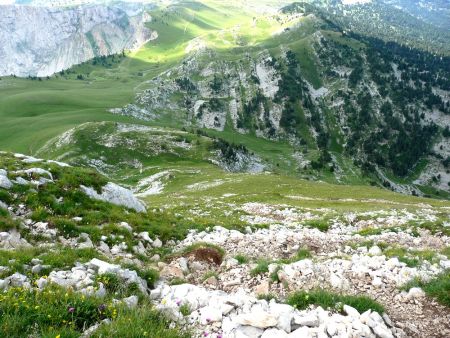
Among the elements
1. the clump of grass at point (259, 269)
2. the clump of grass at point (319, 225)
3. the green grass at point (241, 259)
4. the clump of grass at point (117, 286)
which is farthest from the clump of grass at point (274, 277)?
the clump of grass at point (319, 225)

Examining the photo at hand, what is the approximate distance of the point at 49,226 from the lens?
53.3ft

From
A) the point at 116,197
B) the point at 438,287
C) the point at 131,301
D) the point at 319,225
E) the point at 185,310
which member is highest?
the point at 438,287

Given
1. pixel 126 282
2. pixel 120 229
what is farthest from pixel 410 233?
pixel 126 282

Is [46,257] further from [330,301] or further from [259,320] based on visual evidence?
[330,301]

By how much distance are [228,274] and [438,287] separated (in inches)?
264

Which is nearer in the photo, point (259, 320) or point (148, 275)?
point (259, 320)

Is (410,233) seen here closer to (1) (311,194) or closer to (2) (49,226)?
(2) (49,226)

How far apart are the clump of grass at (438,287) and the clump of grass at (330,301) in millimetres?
2277

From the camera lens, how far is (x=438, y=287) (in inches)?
410

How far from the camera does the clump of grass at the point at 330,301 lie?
9102 millimetres

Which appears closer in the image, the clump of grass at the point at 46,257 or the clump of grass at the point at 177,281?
the clump of grass at the point at 46,257

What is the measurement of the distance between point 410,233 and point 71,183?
73.9ft

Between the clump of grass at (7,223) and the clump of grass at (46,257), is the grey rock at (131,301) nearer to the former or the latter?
the clump of grass at (46,257)

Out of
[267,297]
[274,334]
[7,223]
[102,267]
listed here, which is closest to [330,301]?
[267,297]
